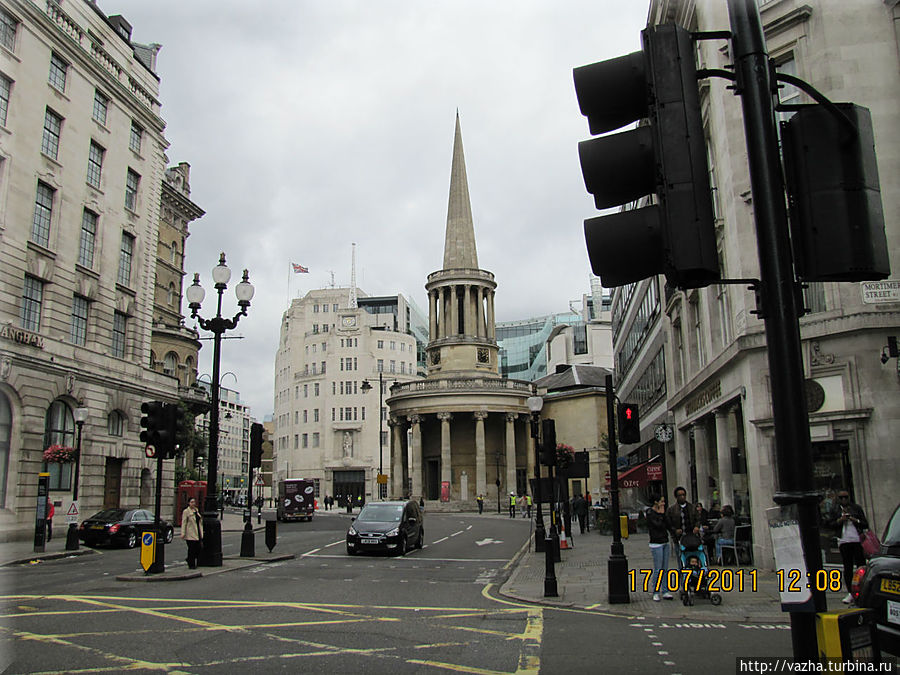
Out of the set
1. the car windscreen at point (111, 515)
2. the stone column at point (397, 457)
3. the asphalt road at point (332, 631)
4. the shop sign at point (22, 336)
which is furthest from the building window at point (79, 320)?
the stone column at point (397, 457)

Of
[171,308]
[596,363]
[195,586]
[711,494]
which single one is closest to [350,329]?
[596,363]

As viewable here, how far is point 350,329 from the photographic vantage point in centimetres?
10794

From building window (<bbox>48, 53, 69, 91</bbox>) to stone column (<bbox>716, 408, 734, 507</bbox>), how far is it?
25183 millimetres

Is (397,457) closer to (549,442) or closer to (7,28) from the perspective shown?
(549,442)

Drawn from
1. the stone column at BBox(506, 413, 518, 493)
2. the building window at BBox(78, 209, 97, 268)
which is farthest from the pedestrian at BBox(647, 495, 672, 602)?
the stone column at BBox(506, 413, 518, 493)

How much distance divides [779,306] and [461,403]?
211 feet

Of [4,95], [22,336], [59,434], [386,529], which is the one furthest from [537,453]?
[59,434]

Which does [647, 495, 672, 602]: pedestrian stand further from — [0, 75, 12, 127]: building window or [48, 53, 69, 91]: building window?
[48, 53, 69, 91]: building window

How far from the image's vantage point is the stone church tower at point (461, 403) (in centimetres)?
6756

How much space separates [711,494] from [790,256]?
24.1m

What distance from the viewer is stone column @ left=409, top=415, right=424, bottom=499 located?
68.1 metres

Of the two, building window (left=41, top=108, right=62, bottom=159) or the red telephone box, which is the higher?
building window (left=41, top=108, right=62, bottom=159)

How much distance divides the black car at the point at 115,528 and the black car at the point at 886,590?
83.4ft

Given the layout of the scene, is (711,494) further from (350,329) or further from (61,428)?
(350,329)
